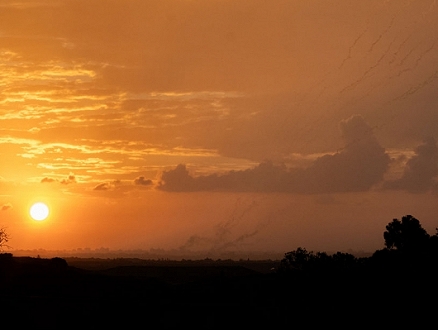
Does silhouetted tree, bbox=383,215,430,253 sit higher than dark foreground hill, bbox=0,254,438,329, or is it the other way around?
silhouetted tree, bbox=383,215,430,253

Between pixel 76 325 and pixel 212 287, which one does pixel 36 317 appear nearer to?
pixel 76 325

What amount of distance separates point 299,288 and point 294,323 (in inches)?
873

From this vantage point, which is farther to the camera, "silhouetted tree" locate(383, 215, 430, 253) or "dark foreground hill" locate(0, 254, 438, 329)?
"silhouetted tree" locate(383, 215, 430, 253)

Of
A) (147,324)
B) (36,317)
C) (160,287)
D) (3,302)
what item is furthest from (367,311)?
(160,287)

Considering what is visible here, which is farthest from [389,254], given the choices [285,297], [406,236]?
[285,297]

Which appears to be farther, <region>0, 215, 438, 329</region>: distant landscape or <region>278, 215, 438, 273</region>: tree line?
<region>278, 215, 438, 273</region>: tree line

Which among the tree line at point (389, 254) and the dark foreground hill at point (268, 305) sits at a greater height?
the tree line at point (389, 254)

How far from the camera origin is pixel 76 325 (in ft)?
302

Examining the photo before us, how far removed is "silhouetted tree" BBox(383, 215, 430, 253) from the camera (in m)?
121

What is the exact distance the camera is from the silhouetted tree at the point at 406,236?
120750 millimetres

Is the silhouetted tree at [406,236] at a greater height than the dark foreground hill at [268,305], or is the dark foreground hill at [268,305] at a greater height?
the silhouetted tree at [406,236]

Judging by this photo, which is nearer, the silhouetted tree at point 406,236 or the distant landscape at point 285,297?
the distant landscape at point 285,297

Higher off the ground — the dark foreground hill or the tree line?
the tree line

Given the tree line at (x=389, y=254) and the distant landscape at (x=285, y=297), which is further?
the tree line at (x=389, y=254)
